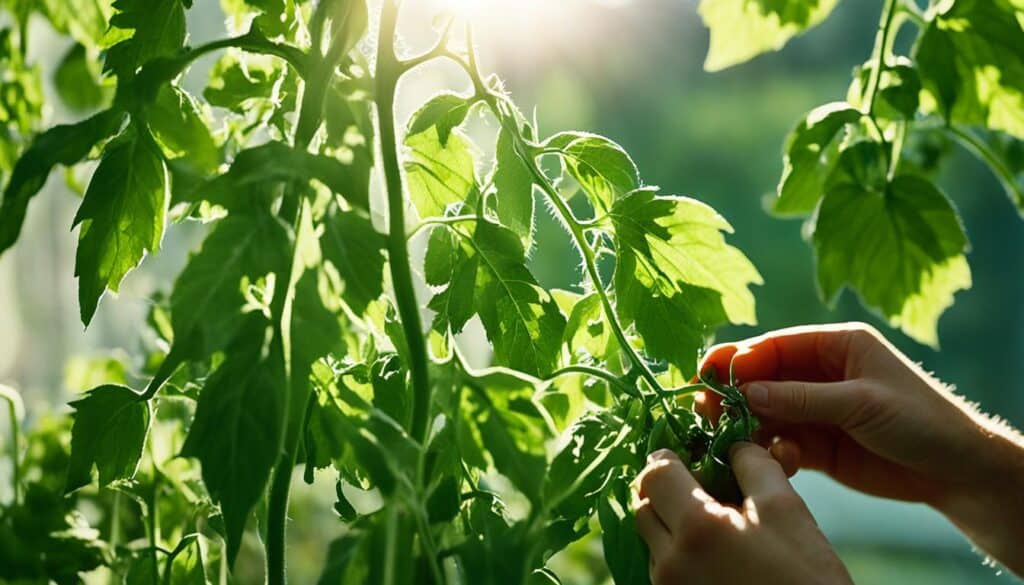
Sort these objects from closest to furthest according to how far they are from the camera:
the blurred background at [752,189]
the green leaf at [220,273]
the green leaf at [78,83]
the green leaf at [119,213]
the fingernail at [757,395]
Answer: the green leaf at [220,273]
the green leaf at [119,213]
the fingernail at [757,395]
the green leaf at [78,83]
the blurred background at [752,189]

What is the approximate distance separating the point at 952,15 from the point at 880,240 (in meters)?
0.17

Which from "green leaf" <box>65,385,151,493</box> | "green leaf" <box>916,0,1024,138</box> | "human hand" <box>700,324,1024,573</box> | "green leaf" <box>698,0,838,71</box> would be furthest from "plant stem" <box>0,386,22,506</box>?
"green leaf" <box>916,0,1024,138</box>

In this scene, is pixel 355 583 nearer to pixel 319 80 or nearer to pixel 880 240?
pixel 319 80

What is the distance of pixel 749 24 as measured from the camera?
0.81 metres

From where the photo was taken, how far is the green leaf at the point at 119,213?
0.47 metres

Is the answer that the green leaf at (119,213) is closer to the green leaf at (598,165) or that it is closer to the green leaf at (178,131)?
the green leaf at (178,131)

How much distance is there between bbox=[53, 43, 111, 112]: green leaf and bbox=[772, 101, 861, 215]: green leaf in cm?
57

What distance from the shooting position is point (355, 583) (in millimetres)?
371

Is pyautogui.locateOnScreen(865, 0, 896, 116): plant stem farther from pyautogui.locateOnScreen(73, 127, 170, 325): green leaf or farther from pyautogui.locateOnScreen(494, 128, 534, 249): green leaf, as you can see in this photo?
pyautogui.locateOnScreen(73, 127, 170, 325): green leaf

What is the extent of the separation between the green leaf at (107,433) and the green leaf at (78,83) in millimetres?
528

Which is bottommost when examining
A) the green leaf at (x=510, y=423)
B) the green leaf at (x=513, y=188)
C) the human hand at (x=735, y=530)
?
the human hand at (x=735, y=530)

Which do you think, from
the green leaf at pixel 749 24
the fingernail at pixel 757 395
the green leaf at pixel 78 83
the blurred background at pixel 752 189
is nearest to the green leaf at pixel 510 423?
the fingernail at pixel 757 395

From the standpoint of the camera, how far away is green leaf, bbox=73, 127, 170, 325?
0.47m

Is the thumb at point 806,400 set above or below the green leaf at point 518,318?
below
